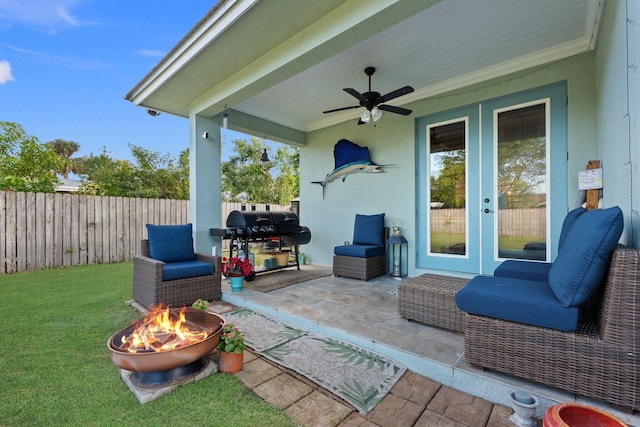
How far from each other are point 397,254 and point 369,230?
649 mm

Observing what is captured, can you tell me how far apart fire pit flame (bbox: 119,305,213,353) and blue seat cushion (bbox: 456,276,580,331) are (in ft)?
6.40

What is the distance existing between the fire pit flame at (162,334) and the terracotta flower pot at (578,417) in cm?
202

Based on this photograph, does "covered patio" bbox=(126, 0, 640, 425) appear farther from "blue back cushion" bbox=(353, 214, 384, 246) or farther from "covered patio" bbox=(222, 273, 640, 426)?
"blue back cushion" bbox=(353, 214, 384, 246)

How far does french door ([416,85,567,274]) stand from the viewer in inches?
141

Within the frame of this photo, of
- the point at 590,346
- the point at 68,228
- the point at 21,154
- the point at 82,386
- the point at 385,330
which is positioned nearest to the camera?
the point at 590,346

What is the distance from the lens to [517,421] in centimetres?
148

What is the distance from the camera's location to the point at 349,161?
563 cm

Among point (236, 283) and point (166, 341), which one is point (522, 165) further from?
point (166, 341)

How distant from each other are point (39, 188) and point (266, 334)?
22.0 ft

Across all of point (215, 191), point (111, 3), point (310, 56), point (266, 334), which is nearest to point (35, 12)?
point (111, 3)

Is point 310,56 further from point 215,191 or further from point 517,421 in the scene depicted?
point 517,421

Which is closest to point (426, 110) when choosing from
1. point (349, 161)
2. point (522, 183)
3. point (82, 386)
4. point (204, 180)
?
point (349, 161)

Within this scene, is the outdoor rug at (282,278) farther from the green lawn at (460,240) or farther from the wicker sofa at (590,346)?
the wicker sofa at (590,346)

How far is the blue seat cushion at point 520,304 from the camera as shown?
1587 mm
